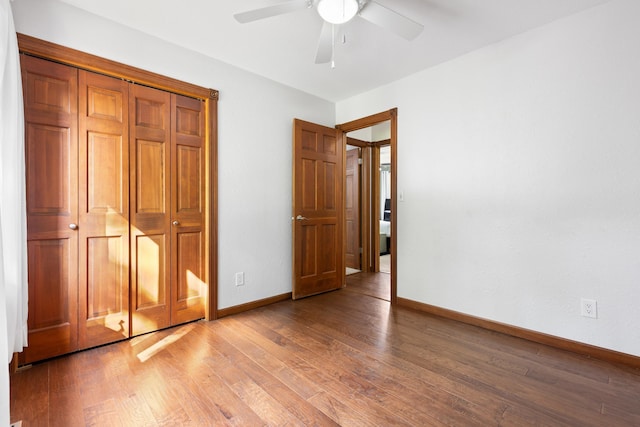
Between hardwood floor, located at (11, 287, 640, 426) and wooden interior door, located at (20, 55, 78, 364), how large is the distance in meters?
0.24

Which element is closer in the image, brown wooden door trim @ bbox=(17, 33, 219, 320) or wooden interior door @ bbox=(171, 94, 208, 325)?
brown wooden door trim @ bbox=(17, 33, 219, 320)

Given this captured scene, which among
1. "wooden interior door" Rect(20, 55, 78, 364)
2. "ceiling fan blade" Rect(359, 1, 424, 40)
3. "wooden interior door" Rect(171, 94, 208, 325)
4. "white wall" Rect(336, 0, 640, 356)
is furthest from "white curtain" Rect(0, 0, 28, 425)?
"white wall" Rect(336, 0, 640, 356)

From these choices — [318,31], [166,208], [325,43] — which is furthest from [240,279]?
[318,31]

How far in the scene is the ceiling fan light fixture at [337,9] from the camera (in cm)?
175

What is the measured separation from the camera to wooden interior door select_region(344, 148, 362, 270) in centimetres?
488

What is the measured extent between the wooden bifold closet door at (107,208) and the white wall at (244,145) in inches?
8.5

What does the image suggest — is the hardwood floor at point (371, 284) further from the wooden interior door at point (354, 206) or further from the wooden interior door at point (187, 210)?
the wooden interior door at point (187, 210)

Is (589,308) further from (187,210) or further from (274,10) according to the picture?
(187,210)

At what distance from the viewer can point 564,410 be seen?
A: 5.10 ft

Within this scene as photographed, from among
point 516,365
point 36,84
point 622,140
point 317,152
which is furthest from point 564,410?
point 36,84

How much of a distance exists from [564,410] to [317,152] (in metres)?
3.04

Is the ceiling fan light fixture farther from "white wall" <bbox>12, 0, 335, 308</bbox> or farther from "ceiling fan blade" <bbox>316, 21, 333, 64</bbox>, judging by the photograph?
"white wall" <bbox>12, 0, 335, 308</bbox>

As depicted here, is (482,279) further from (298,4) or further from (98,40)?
(98,40)

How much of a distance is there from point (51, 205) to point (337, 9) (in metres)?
2.29
